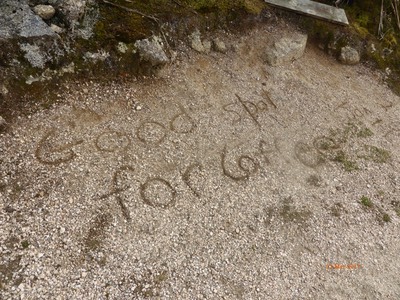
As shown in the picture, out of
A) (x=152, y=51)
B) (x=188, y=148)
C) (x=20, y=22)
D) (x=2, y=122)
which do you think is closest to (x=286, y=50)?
(x=152, y=51)

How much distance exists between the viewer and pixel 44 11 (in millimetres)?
8289

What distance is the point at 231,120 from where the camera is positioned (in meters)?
9.75

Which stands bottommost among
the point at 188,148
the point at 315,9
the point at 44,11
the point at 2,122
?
the point at 188,148

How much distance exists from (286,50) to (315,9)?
2.63 metres

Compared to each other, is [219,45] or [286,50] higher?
[286,50]

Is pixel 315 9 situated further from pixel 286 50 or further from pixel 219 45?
pixel 219 45

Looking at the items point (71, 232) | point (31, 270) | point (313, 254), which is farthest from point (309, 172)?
point (31, 270)

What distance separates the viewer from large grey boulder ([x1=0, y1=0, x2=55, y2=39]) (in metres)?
7.69

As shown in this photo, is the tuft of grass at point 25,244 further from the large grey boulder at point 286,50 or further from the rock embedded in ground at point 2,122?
the large grey boulder at point 286,50

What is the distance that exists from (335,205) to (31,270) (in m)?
7.42

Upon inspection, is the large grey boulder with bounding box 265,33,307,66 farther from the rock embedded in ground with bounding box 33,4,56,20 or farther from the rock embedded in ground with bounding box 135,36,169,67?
the rock embedded in ground with bounding box 33,4,56,20

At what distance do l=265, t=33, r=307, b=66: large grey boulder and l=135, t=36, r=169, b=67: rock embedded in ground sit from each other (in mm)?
4313

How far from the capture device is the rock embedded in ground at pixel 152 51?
9.20 metres

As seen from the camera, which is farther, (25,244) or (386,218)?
(386,218)
